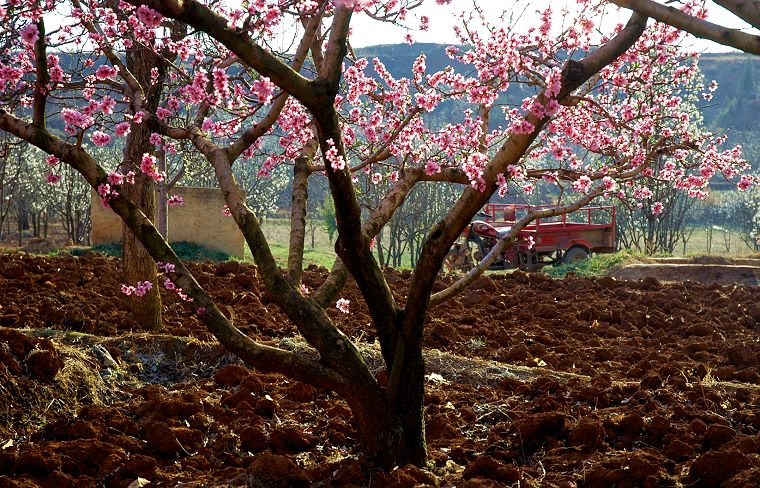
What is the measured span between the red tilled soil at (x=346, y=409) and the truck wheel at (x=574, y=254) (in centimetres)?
1018

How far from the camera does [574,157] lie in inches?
294

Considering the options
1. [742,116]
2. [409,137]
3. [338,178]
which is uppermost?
[742,116]

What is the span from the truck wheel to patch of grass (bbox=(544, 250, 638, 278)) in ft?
2.35

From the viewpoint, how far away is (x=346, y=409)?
5449 mm

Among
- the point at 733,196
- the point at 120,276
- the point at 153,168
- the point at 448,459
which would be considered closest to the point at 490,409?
the point at 448,459

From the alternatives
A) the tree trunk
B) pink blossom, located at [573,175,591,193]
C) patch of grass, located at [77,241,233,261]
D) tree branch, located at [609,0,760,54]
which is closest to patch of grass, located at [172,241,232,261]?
patch of grass, located at [77,241,233,261]

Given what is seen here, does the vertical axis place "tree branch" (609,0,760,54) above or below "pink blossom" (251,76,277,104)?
above

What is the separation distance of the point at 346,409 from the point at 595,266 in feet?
44.1

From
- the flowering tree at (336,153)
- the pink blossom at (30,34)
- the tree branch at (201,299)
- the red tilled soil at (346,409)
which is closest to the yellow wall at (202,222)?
the red tilled soil at (346,409)

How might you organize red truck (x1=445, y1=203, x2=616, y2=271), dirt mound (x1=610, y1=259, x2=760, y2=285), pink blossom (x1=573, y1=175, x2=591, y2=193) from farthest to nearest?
red truck (x1=445, y1=203, x2=616, y2=271), dirt mound (x1=610, y1=259, x2=760, y2=285), pink blossom (x1=573, y1=175, x2=591, y2=193)

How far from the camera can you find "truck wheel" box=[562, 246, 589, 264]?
64.9ft

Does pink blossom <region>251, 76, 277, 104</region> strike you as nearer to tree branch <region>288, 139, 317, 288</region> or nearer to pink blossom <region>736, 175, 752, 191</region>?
tree branch <region>288, 139, 317, 288</region>

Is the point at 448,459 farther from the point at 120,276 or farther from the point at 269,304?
the point at 120,276

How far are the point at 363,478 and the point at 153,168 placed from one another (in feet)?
7.79
